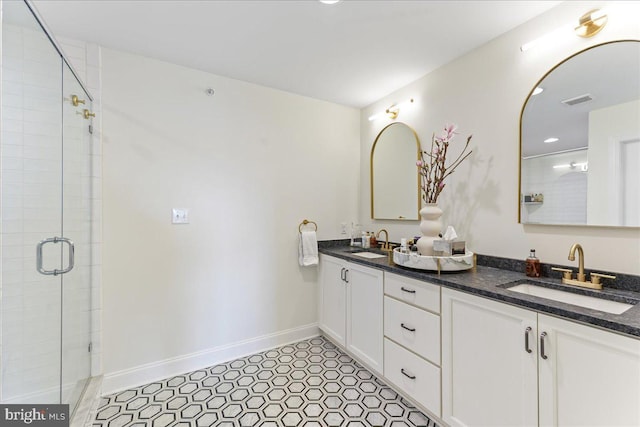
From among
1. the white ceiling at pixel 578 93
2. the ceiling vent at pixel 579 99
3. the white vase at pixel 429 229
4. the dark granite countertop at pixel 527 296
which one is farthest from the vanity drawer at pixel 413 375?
the ceiling vent at pixel 579 99

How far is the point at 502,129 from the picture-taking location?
1.84 m

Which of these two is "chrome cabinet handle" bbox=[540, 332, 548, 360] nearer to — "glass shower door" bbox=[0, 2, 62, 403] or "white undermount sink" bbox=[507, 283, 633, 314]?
"white undermount sink" bbox=[507, 283, 633, 314]

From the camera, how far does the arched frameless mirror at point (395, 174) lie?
2.52m

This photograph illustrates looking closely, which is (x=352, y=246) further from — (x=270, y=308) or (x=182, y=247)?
(x=182, y=247)

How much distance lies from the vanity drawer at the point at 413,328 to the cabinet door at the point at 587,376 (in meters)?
0.51

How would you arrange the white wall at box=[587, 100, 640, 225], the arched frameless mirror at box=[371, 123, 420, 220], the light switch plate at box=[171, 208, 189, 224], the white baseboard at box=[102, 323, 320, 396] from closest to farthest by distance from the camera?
1. the white wall at box=[587, 100, 640, 225]
2. the white baseboard at box=[102, 323, 320, 396]
3. the light switch plate at box=[171, 208, 189, 224]
4. the arched frameless mirror at box=[371, 123, 420, 220]

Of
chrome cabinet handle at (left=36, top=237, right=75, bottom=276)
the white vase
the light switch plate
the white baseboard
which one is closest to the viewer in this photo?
chrome cabinet handle at (left=36, top=237, right=75, bottom=276)

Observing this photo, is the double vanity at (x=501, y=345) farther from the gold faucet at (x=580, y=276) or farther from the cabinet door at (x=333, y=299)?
the cabinet door at (x=333, y=299)

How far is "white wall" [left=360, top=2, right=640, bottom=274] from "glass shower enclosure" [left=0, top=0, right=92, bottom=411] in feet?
8.02

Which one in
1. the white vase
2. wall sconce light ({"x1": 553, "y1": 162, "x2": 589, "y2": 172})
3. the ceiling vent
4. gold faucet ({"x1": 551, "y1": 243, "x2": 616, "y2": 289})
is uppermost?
the ceiling vent

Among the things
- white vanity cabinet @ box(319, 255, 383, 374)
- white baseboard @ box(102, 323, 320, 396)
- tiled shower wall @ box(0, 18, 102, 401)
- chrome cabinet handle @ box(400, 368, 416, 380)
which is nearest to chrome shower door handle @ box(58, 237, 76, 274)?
tiled shower wall @ box(0, 18, 102, 401)

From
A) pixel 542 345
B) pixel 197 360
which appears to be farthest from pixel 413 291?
pixel 197 360

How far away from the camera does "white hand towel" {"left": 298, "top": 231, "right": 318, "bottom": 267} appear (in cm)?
271

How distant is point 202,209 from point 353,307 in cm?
147
